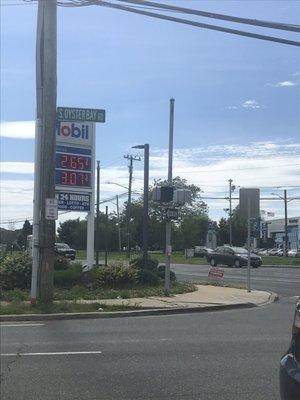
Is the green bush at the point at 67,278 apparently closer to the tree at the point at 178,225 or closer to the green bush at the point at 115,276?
the green bush at the point at 115,276

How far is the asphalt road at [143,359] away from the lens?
20.4 feet

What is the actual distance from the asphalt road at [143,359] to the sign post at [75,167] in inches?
301

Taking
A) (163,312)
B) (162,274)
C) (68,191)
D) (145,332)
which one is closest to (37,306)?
(163,312)

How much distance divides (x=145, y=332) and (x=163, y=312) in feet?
10.3

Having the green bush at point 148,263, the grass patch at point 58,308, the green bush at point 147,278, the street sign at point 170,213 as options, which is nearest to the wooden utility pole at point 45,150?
the grass patch at point 58,308

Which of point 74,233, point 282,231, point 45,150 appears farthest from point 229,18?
point 282,231

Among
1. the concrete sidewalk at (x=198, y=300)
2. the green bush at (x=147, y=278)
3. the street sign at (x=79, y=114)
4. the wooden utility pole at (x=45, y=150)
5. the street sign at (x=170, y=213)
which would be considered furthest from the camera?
the green bush at (x=147, y=278)

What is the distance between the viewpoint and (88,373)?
7.00 m

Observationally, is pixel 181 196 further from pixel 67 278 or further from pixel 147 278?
pixel 67 278

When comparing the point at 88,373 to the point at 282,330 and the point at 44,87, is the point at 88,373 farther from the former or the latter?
the point at 44,87

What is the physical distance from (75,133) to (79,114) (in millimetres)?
4048

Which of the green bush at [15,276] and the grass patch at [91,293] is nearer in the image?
the grass patch at [91,293]

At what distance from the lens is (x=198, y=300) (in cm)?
1590

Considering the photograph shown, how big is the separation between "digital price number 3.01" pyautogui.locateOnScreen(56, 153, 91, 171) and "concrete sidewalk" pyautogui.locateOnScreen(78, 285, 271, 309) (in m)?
5.45
